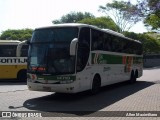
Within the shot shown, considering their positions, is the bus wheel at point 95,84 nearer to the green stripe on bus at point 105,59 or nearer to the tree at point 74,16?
the green stripe on bus at point 105,59

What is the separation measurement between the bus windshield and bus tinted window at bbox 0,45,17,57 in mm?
8792

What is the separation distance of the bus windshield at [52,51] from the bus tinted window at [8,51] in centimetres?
879

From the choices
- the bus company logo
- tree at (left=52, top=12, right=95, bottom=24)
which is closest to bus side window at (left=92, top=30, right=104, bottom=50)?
the bus company logo

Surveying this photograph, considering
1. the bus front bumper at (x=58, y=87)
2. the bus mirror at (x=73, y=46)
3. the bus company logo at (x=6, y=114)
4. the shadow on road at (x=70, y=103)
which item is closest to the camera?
the bus company logo at (x=6, y=114)

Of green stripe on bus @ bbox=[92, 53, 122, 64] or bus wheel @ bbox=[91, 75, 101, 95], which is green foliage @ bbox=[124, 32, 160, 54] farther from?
bus wheel @ bbox=[91, 75, 101, 95]

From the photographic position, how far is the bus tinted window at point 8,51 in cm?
2304

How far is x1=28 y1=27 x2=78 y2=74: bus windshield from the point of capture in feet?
45.1

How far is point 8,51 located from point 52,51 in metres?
9.87

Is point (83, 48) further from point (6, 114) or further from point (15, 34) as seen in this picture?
point (15, 34)

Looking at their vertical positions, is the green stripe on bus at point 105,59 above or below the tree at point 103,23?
below

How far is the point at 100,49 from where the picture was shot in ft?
55.1

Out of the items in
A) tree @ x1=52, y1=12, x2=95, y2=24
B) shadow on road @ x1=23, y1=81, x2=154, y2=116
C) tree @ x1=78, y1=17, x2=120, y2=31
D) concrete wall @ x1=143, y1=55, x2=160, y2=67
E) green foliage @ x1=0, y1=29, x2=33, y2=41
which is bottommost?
concrete wall @ x1=143, y1=55, x2=160, y2=67

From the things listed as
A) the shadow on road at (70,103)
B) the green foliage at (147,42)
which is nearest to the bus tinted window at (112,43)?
the shadow on road at (70,103)

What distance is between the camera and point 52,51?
14000mm
